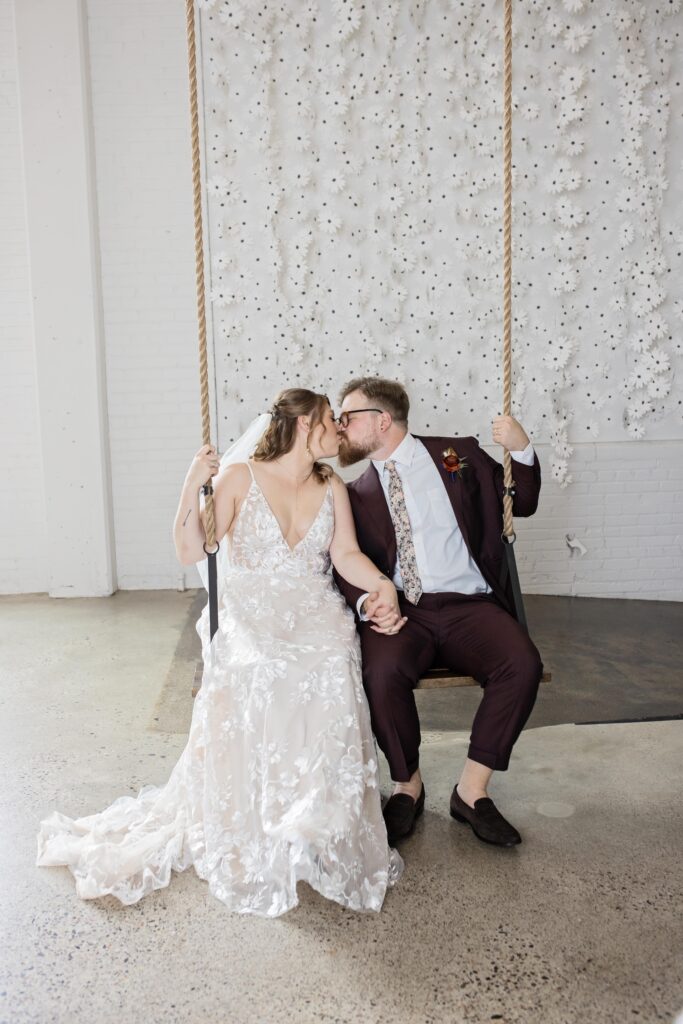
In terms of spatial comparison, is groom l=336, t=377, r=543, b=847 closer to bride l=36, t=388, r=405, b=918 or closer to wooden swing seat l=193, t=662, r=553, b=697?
wooden swing seat l=193, t=662, r=553, b=697

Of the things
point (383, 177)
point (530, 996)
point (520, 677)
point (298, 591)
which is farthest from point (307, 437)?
point (383, 177)

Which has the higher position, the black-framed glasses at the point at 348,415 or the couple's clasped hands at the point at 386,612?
the black-framed glasses at the point at 348,415

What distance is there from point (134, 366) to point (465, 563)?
360 cm

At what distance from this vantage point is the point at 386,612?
3014 millimetres

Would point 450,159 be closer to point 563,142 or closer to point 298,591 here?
point 563,142

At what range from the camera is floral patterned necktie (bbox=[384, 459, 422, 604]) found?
10.7ft

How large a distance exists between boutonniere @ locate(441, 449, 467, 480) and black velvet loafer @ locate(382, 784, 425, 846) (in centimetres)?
116

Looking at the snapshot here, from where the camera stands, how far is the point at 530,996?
84.5 inches

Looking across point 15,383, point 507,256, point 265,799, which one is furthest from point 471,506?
point 15,383

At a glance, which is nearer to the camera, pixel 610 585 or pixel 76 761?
pixel 76 761

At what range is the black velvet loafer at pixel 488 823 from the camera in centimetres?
285

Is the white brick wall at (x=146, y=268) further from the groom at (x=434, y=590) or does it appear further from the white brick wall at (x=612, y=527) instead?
the groom at (x=434, y=590)

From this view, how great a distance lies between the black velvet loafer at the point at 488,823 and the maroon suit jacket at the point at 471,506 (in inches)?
28.1

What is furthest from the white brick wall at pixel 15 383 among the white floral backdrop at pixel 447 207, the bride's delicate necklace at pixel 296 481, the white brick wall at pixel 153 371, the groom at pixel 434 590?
the bride's delicate necklace at pixel 296 481
